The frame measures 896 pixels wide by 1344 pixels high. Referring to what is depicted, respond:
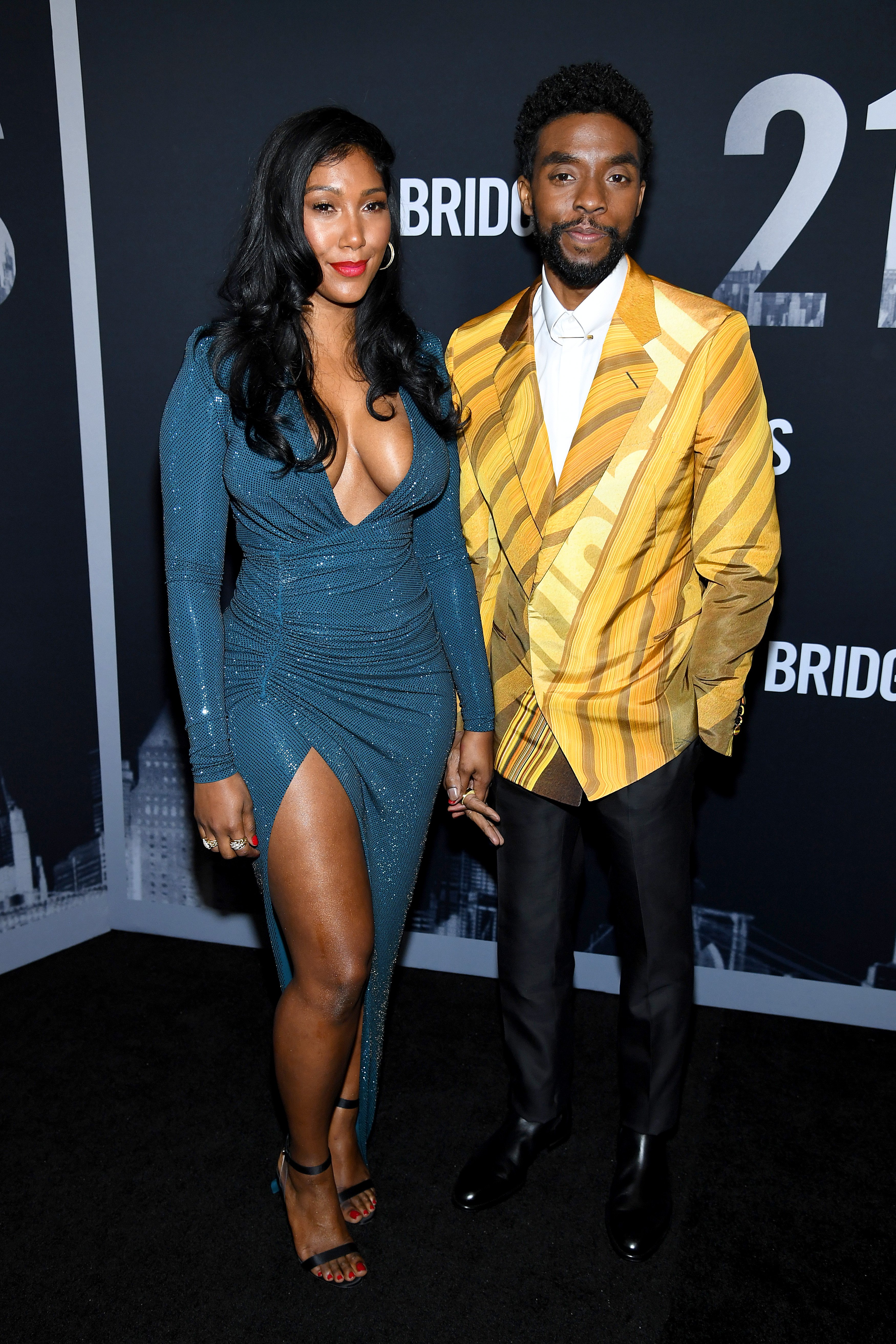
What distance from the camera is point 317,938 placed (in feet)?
6.19

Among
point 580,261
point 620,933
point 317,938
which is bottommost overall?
point 620,933

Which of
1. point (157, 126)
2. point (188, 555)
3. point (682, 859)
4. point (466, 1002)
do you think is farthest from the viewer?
point (466, 1002)

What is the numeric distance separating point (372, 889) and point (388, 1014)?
1.04 m

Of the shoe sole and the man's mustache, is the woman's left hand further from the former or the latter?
the man's mustache

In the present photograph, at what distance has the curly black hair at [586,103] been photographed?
1.92 meters

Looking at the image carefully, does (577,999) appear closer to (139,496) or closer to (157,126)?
(139,496)

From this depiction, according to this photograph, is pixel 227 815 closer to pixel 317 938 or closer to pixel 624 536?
pixel 317 938

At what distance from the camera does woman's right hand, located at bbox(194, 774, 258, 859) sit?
1.87m

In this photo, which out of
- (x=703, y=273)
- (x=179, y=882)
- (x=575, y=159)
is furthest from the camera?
(x=179, y=882)

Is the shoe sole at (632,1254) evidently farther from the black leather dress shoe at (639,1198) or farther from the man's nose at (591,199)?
the man's nose at (591,199)

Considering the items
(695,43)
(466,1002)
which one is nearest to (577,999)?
(466,1002)

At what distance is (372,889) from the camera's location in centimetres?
207

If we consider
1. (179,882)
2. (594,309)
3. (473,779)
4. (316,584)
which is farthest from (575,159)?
(179,882)

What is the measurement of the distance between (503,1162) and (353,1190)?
1.08 ft
